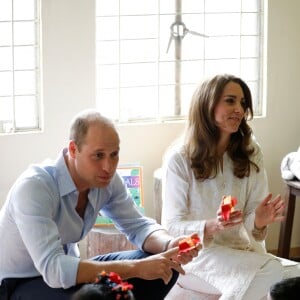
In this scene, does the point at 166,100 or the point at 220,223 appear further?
the point at 166,100

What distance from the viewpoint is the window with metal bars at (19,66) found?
3.65 m

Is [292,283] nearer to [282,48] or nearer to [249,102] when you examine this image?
[249,102]

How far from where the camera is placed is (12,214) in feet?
8.35

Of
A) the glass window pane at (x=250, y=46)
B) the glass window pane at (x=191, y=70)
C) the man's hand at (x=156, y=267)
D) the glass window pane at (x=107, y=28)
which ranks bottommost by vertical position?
the man's hand at (x=156, y=267)

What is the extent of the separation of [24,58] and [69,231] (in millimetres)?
1313

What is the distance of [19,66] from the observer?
12.1 ft

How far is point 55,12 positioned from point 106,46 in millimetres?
376

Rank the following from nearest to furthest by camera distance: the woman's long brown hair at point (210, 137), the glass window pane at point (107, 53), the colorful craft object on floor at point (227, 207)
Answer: the colorful craft object on floor at point (227, 207) → the woman's long brown hair at point (210, 137) → the glass window pane at point (107, 53)

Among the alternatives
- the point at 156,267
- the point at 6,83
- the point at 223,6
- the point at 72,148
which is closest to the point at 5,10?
the point at 6,83

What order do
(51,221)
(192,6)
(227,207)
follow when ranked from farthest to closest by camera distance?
(192,6) < (227,207) < (51,221)

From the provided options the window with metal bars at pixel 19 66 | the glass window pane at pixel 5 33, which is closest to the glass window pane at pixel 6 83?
the window with metal bars at pixel 19 66

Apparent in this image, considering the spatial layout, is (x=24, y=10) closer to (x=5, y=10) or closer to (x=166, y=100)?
(x=5, y=10)

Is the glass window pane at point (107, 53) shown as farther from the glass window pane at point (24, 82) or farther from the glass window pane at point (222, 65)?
the glass window pane at point (222, 65)

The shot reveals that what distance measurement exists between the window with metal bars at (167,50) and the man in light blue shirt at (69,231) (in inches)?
49.6
